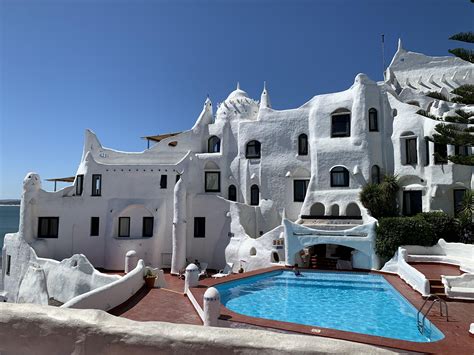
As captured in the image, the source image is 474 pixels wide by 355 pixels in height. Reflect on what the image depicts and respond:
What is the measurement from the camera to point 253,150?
2773cm

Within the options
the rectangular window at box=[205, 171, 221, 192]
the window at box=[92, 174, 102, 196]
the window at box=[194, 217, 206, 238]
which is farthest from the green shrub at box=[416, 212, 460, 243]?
the window at box=[92, 174, 102, 196]

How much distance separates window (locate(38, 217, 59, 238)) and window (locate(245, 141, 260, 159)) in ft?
49.7

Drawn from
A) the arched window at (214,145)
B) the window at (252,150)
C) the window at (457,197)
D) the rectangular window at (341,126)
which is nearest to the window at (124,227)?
the arched window at (214,145)

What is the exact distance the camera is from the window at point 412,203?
22.8m

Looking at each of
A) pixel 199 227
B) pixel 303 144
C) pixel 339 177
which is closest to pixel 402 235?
pixel 339 177

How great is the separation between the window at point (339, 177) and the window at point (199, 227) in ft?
32.4

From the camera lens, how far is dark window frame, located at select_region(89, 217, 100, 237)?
2528 cm

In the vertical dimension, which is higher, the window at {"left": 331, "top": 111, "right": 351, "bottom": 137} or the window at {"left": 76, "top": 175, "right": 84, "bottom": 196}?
the window at {"left": 331, "top": 111, "right": 351, "bottom": 137}

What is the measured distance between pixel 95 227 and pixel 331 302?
18.6 m

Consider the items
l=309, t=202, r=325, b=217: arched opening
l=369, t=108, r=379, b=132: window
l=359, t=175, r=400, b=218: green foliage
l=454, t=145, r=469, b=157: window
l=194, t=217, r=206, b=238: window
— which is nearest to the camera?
l=454, t=145, r=469, b=157: window

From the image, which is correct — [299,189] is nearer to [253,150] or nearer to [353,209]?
[353,209]

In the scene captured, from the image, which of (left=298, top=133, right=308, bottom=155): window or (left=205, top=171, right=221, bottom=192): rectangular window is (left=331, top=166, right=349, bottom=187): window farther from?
(left=205, top=171, right=221, bottom=192): rectangular window

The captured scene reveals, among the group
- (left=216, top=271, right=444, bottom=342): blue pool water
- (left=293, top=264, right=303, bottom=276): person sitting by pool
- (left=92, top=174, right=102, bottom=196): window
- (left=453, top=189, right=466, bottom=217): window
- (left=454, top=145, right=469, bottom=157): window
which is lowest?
(left=216, top=271, right=444, bottom=342): blue pool water

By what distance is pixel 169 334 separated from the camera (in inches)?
112
